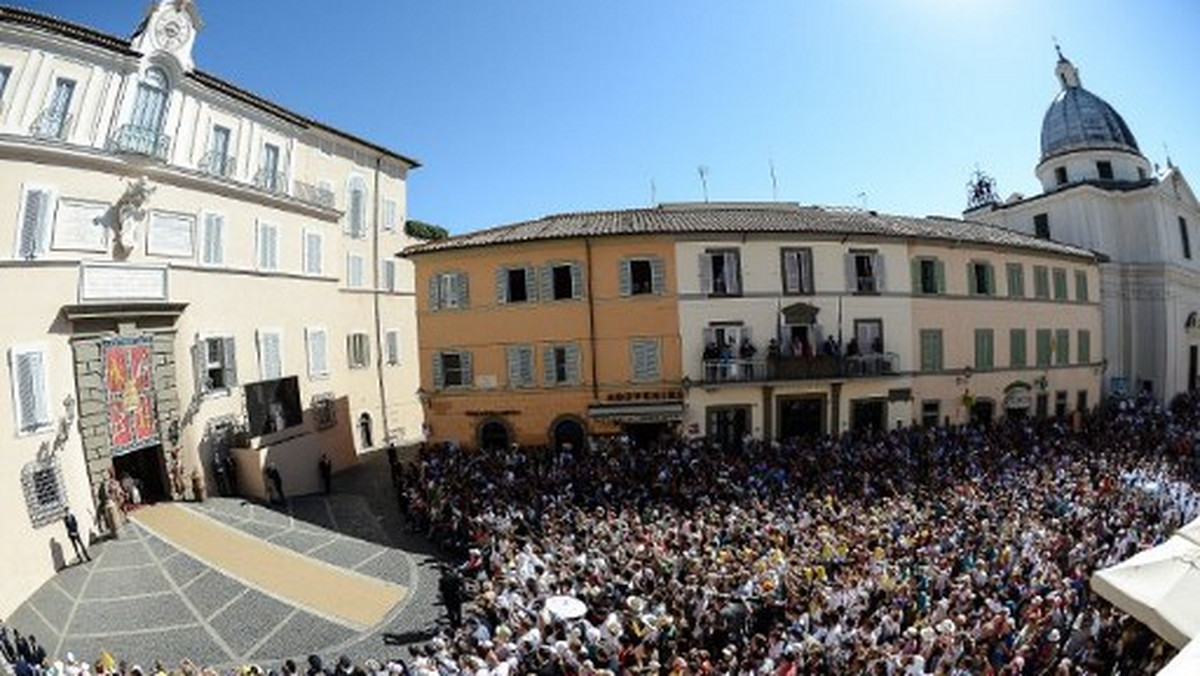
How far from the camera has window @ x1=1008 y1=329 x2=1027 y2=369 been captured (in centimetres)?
3042

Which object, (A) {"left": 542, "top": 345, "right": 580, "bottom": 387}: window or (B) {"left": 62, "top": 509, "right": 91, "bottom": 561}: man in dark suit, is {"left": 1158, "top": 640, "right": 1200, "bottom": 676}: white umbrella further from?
(A) {"left": 542, "top": 345, "right": 580, "bottom": 387}: window

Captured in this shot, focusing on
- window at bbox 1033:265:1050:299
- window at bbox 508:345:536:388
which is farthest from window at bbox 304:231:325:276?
window at bbox 1033:265:1050:299

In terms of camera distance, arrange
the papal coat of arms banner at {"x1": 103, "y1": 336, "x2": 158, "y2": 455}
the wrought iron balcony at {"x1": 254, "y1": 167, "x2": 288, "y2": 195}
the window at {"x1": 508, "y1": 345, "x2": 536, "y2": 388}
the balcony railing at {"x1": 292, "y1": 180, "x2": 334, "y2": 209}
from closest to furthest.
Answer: the papal coat of arms banner at {"x1": 103, "y1": 336, "x2": 158, "y2": 455}
the wrought iron balcony at {"x1": 254, "y1": 167, "x2": 288, "y2": 195}
the window at {"x1": 508, "y1": 345, "x2": 536, "y2": 388}
the balcony railing at {"x1": 292, "y1": 180, "x2": 334, "y2": 209}

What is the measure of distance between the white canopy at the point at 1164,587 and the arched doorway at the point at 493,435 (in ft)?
65.3

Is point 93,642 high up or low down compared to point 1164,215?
down

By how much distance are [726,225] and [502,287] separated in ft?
29.8

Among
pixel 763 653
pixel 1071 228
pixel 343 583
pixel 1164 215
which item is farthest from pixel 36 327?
pixel 1164 215

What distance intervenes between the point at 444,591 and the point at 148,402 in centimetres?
1265

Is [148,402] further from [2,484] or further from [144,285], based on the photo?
[2,484]

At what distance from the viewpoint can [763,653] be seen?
8.70m

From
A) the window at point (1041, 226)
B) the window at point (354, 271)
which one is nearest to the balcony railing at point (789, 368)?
the window at point (354, 271)

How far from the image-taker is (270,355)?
23.8 m

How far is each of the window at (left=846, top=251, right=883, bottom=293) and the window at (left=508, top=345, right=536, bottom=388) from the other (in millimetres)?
13562

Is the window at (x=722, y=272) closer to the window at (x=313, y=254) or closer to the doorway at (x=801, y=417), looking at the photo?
the doorway at (x=801, y=417)
